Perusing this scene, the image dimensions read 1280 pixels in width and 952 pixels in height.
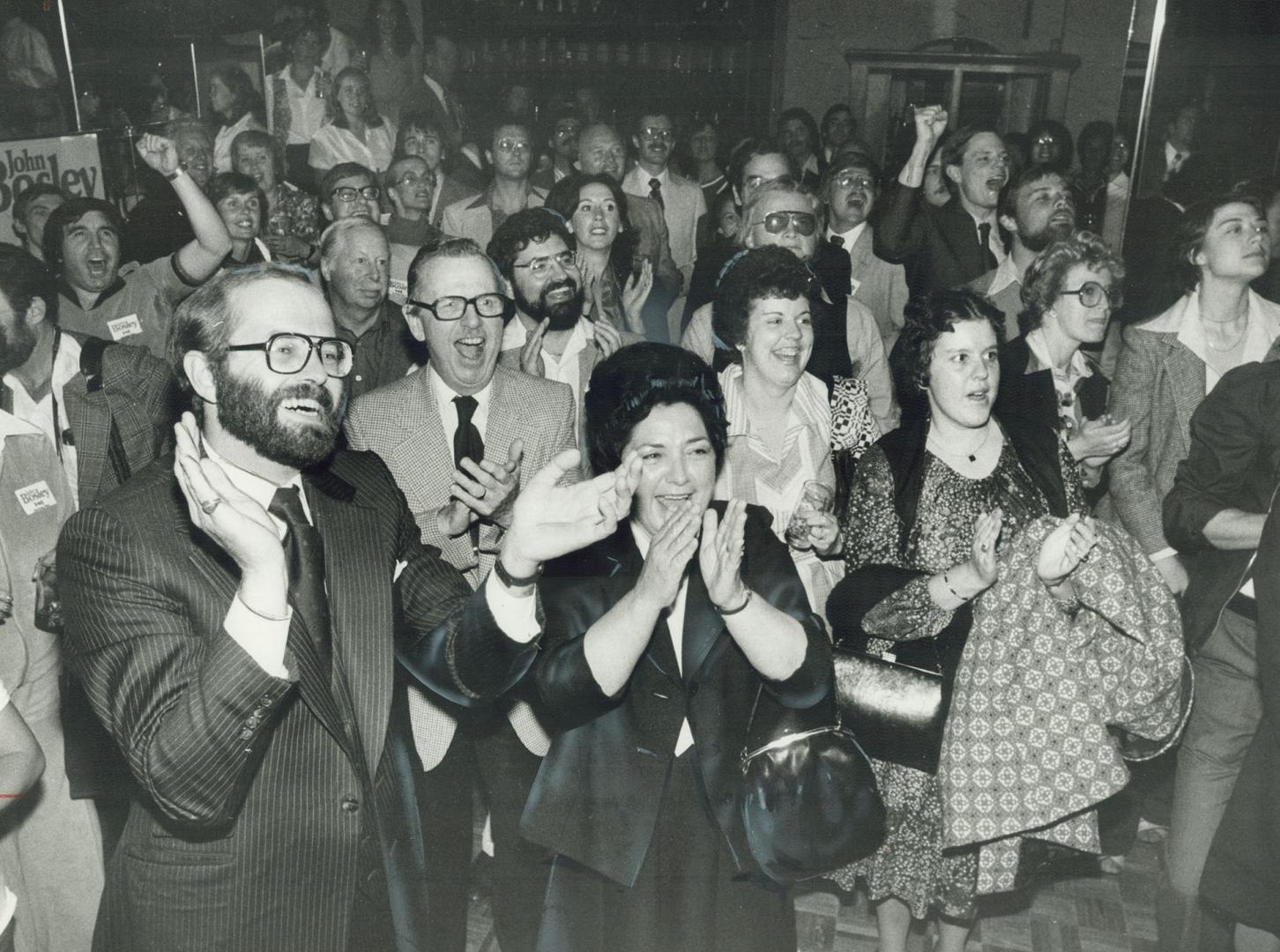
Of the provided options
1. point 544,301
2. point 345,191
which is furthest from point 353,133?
point 544,301

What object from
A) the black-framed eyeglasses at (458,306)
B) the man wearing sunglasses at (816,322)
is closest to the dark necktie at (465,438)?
the black-framed eyeglasses at (458,306)

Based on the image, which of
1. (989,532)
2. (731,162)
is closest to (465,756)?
(989,532)

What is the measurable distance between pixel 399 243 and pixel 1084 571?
2.33 metres

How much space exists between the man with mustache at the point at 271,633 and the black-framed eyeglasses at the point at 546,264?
111 cm

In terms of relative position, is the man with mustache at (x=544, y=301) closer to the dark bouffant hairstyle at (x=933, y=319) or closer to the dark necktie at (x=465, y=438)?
the dark necktie at (x=465, y=438)

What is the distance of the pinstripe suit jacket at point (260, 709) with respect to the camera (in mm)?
1327

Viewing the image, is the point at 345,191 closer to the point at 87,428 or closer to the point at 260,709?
the point at 87,428

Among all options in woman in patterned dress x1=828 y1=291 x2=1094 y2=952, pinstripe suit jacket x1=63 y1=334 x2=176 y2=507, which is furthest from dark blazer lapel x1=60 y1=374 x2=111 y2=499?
woman in patterned dress x1=828 y1=291 x2=1094 y2=952

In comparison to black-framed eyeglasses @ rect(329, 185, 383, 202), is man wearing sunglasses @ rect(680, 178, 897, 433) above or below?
below

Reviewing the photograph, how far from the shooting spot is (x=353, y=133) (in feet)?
10.3

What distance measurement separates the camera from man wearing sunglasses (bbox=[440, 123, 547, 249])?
119 inches

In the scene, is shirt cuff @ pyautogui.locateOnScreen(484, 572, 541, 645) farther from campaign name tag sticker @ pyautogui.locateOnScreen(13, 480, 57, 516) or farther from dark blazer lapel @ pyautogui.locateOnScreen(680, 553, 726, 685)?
campaign name tag sticker @ pyautogui.locateOnScreen(13, 480, 57, 516)

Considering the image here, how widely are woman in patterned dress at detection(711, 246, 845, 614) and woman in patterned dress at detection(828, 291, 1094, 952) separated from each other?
0.25m

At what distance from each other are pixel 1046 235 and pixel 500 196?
1.64 metres
